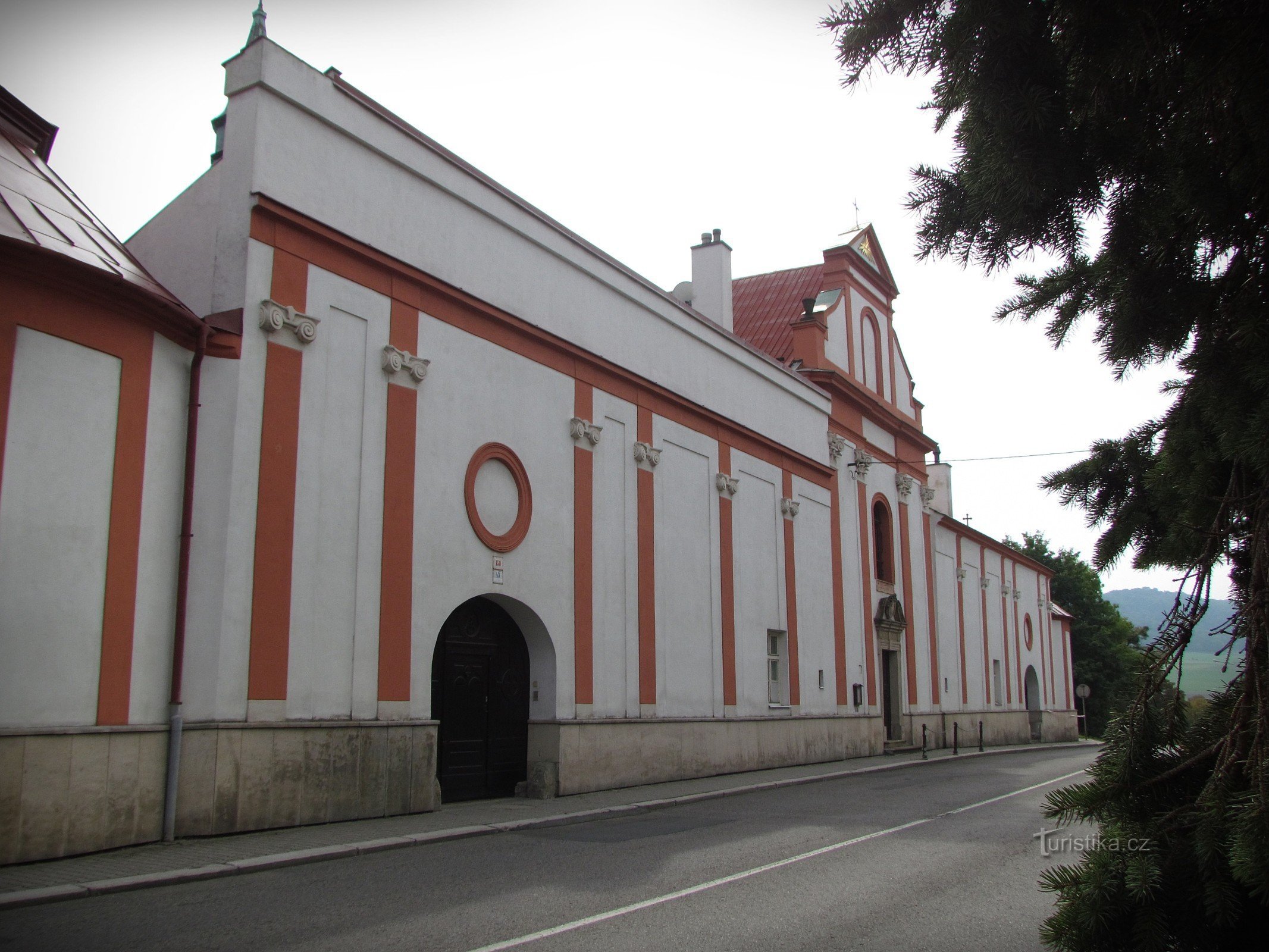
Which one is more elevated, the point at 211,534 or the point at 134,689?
the point at 211,534

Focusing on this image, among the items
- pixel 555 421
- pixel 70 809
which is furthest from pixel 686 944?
pixel 555 421

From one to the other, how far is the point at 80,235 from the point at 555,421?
25.7 ft

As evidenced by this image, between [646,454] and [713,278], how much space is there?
8.44 m

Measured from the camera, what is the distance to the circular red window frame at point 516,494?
14.8 meters

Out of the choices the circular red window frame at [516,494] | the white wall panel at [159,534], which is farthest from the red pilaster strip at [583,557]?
the white wall panel at [159,534]

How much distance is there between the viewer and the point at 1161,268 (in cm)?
369

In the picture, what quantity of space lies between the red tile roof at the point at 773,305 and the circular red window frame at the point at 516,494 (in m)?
14.1

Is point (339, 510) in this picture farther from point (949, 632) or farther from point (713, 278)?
point (949, 632)

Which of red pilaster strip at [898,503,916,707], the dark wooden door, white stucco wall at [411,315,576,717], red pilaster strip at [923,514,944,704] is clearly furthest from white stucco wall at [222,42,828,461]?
red pilaster strip at [923,514,944,704]

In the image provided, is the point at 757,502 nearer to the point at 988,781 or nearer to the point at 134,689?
the point at 988,781

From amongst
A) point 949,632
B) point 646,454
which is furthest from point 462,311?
point 949,632

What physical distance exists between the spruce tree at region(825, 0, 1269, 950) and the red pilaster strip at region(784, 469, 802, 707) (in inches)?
785

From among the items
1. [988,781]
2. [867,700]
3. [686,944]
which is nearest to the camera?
[686,944]

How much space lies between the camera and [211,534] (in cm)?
1120
